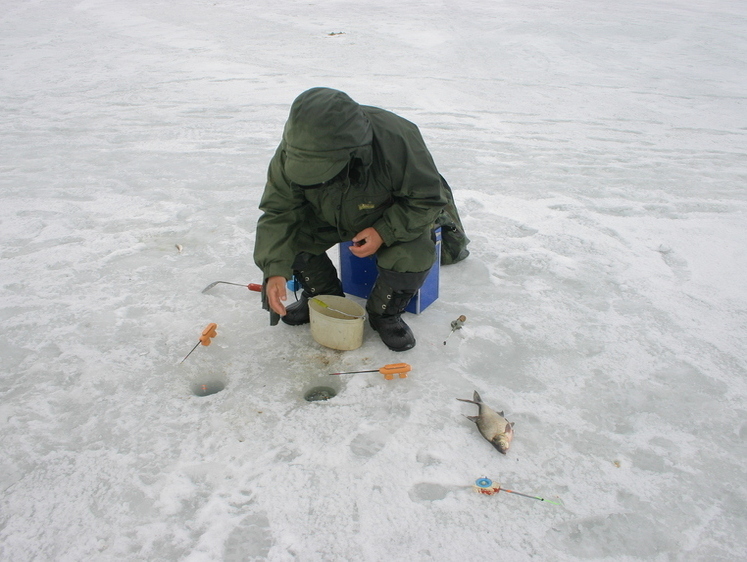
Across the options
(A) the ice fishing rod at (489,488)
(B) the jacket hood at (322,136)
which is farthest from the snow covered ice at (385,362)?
(B) the jacket hood at (322,136)

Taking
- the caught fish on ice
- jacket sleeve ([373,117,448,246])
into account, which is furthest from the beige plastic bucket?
the caught fish on ice

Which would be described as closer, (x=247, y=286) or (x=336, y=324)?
(x=336, y=324)

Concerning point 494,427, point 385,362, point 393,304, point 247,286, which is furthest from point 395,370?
point 247,286

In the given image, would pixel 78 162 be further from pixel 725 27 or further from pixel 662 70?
pixel 725 27

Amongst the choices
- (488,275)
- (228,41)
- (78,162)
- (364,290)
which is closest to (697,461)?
(488,275)

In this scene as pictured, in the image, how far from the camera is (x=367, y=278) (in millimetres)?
2734

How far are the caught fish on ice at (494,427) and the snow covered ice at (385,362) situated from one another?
4 centimetres

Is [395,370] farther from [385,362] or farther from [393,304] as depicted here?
[393,304]

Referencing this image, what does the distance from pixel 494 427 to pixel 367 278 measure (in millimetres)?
1073

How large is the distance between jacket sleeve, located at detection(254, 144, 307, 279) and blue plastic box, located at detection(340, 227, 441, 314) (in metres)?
0.44

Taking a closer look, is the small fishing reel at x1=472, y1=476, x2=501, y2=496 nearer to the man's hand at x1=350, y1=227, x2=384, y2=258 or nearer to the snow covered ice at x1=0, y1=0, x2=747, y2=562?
the snow covered ice at x1=0, y1=0, x2=747, y2=562

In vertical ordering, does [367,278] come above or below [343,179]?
below

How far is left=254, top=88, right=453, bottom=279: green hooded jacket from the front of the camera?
1.87 m

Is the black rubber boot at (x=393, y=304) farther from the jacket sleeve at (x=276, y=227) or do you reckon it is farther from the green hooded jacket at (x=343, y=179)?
the jacket sleeve at (x=276, y=227)
